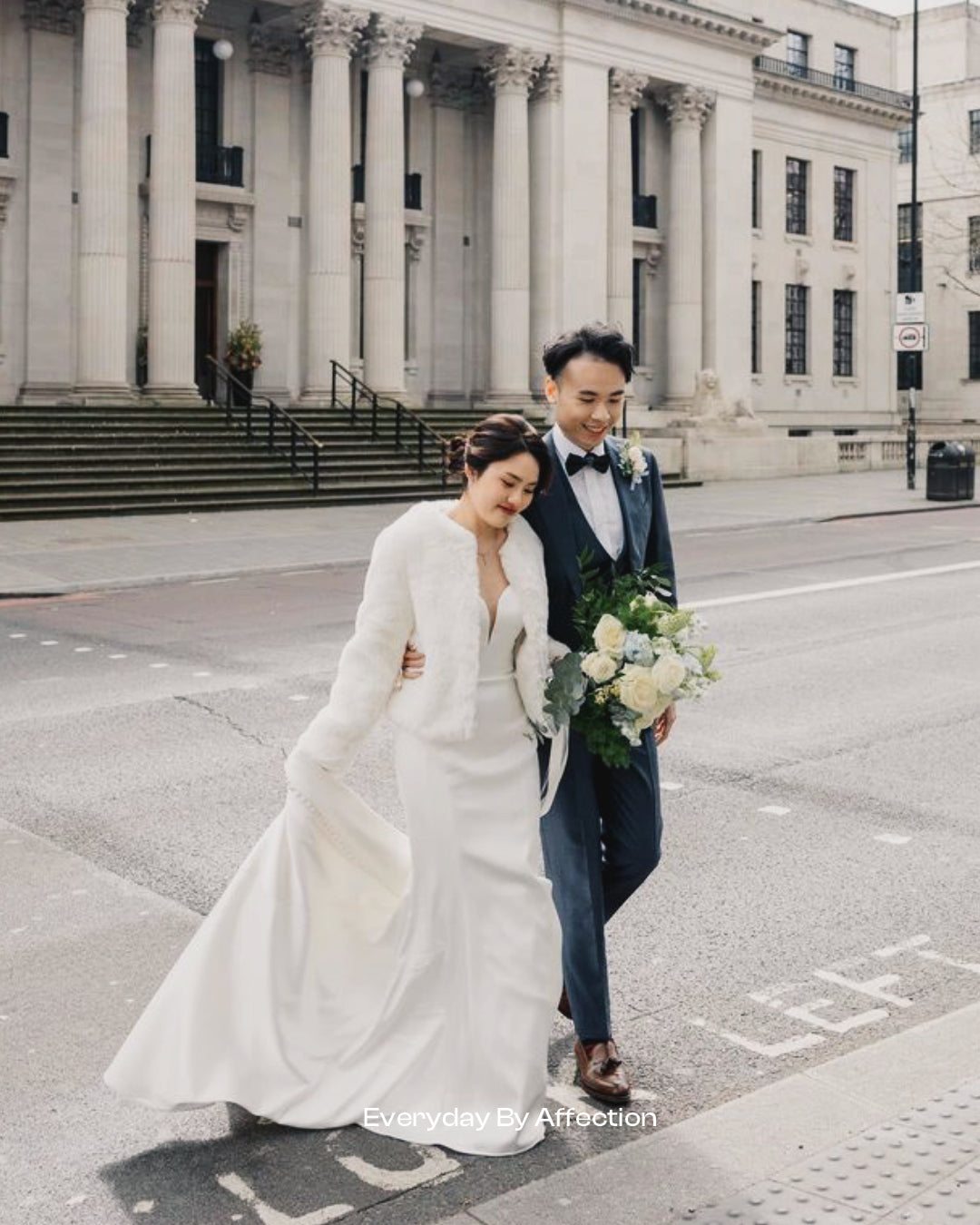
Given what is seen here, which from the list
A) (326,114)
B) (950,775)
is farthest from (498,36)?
(950,775)

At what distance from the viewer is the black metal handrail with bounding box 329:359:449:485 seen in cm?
3247

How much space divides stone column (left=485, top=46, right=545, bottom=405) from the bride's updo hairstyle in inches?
1392

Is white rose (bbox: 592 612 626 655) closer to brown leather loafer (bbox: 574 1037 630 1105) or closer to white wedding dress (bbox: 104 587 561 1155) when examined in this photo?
white wedding dress (bbox: 104 587 561 1155)

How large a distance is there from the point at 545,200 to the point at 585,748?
36.8 m

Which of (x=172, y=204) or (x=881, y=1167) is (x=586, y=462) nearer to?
(x=881, y=1167)

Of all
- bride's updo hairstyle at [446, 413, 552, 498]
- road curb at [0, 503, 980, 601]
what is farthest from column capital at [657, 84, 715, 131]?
bride's updo hairstyle at [446, 413, 552, 498]

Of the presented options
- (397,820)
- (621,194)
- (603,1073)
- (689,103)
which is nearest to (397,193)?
(621,194)

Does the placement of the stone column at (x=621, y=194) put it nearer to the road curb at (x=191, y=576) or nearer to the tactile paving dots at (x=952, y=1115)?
the road curb at (x=191, y=576)

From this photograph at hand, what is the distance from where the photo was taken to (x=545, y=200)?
3972 cm

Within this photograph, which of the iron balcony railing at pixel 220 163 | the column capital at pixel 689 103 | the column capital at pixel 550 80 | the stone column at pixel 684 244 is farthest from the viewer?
the stone column at pixel 684 244

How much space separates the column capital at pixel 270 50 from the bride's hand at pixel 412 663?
35.4 metres

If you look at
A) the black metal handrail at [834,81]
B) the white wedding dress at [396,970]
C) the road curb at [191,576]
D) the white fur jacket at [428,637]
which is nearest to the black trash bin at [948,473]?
the road curb at [191,576]

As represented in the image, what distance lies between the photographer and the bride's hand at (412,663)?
4316mm

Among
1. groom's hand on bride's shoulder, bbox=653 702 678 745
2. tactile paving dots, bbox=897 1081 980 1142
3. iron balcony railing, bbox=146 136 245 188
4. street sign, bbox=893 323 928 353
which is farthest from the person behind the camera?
iron balcony railing, bbox=146 136 245 188
